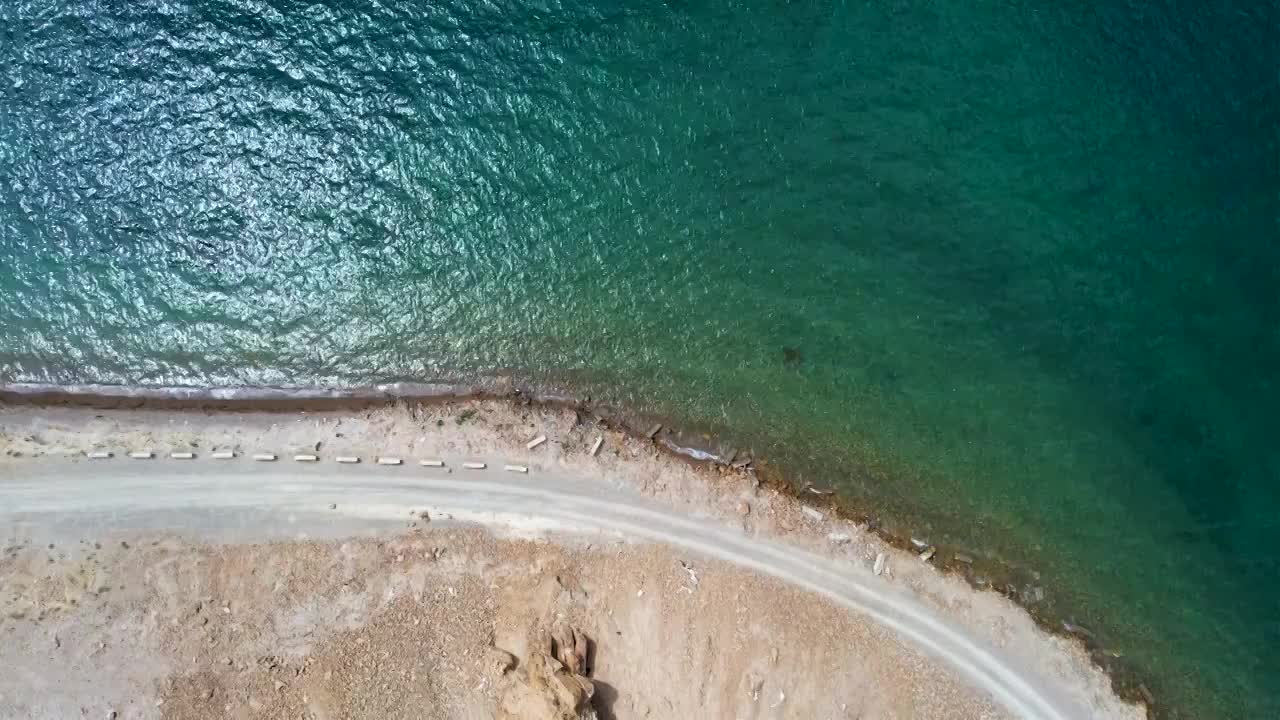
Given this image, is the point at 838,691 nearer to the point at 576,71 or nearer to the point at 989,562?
the point at 989,562

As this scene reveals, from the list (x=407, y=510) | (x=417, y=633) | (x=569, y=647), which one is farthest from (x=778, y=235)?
(x=417, y=633)

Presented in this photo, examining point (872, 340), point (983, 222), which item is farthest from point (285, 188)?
point (983, 222)

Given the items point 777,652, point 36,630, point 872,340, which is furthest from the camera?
point 872,340

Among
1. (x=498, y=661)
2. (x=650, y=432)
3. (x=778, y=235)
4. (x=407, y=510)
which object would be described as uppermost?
(x=778, y=235)

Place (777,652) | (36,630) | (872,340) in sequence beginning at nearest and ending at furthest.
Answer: (36,630) → (777,652) → (872,340)

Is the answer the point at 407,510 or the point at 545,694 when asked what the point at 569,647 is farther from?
the point at 407,510

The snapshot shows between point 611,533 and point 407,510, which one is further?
point 611,533

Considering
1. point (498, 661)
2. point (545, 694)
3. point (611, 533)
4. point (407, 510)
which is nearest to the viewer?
point (545, 694)
